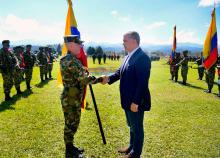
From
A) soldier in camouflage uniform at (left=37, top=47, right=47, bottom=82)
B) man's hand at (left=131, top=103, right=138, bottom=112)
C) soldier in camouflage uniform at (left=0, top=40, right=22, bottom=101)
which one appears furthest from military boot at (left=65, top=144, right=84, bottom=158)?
soldier in camouflage uniform at (left=37, top=47, right=47, bottom=82)

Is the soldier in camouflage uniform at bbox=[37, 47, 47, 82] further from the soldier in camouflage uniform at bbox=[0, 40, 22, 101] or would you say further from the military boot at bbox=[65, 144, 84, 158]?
the military boot at bbox=[65, 144, 84, 158]

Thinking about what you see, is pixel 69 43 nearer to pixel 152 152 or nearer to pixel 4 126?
pixel 152 152

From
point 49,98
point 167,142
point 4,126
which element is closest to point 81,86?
point 167,142

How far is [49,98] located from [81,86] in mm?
8330

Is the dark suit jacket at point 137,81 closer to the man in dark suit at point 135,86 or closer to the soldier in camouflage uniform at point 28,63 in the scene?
the man in dark suit at point 135,86

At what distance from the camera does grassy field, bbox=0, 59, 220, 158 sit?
667 cm

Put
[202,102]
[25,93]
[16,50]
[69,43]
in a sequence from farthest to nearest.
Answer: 1. [16,50]
2. [25,93]
3. [202,102]
4. [69,43]

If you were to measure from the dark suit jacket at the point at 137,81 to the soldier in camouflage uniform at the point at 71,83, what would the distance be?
0.70m

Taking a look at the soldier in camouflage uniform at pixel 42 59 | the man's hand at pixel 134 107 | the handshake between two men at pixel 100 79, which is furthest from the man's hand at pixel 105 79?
the soldier in camouflage uniform at pixel 42 59

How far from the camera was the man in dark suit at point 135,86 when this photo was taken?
5406mm

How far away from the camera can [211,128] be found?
8.76 m

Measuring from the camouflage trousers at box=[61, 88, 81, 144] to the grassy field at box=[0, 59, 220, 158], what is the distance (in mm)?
744

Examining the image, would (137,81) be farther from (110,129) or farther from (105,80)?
(110,129)

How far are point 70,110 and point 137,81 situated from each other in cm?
150
